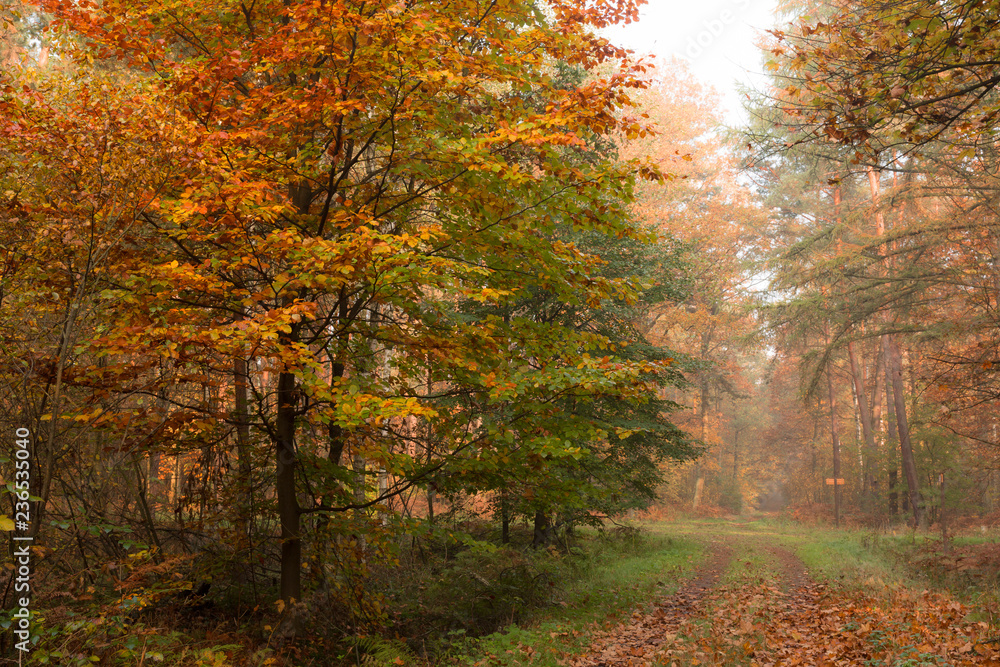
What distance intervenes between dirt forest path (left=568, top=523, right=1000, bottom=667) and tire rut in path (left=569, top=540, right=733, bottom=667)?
1cm

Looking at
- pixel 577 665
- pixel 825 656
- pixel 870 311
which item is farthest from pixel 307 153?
pixel 870 311

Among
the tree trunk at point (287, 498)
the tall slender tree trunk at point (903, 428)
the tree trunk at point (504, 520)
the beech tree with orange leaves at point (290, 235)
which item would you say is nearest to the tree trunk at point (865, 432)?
the tall slender tree trunk at point (903, 428)

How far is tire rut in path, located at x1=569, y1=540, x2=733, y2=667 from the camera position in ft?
22.3

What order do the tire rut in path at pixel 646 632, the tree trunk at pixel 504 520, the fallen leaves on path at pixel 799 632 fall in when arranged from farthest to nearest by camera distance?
the tree trunk at pixel 504 520
the tire rut in path at pixel 646 632
the fallen leaves on path at pixel 799 632

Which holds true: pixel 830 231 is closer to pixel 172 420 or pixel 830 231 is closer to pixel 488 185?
pixel 488 185

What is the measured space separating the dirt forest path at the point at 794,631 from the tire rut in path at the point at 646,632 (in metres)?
0.01

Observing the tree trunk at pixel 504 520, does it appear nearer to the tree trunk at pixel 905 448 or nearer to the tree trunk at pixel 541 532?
the tree trunk at pixel 541 532

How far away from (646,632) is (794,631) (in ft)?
5.98

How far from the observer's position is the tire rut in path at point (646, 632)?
6.81 m

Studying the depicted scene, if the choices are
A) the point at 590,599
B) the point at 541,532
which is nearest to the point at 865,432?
the point at 541,532

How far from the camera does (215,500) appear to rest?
306 inches

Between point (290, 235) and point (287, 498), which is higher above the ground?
point (290, 235)

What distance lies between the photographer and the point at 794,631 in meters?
7.59

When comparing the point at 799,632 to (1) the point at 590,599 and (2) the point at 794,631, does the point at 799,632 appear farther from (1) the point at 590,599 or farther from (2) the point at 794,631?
(1) the point at 590,599
